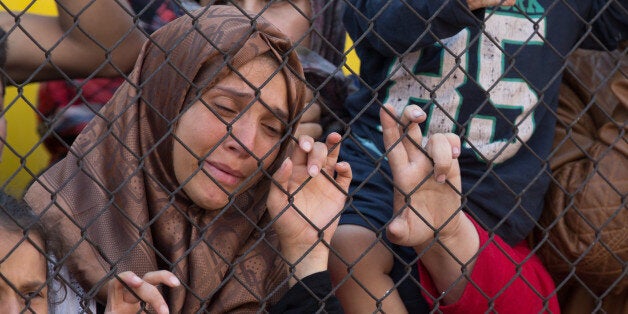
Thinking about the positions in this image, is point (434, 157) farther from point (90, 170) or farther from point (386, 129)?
point (90, 170)

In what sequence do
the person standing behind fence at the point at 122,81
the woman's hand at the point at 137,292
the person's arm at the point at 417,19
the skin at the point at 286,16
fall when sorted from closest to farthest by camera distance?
1. the woman's hand at the point at 137,292
2. the person's arm at the point at 417,19
3. the person standing behind fence at the point at 122,81
4. the skin at the point at 286,16

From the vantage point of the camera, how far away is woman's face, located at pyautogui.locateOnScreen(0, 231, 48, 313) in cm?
204

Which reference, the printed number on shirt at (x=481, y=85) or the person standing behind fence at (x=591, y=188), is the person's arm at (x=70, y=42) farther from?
the person standing behind fence at (x=591, y=188)

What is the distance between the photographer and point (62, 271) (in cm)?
233

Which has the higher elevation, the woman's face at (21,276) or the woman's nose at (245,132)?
the woman's nose at (245,132)

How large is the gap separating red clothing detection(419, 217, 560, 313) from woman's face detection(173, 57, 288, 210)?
0.53m

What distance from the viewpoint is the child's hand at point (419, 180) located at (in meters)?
2.34

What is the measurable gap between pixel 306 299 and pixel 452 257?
0.39 m

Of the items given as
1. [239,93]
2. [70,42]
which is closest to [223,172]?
[239,93]

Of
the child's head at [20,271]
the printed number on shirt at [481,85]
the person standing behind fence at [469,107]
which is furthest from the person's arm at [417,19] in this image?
the child's head at [20,271]

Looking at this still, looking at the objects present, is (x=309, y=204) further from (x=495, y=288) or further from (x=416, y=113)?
(x=495, y=288)

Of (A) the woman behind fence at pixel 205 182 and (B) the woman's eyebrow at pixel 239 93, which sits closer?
(A) the woman behind fence at pixel 205 182

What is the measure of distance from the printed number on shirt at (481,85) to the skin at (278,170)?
18.0 inches

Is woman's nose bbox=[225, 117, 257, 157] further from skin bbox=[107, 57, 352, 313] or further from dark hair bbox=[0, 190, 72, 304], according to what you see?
dark hair bbox=[0, 190, 72, 304]
